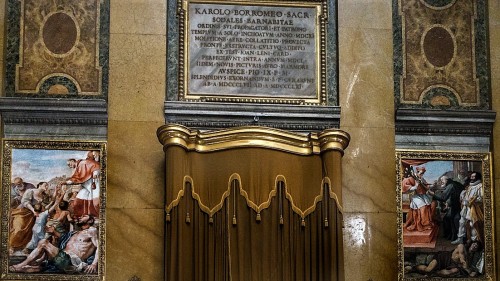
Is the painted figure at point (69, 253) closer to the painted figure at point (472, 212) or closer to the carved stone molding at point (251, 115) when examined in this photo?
the carved stone molding at point (251, 115)

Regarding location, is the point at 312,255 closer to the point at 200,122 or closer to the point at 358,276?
the point at 358,276

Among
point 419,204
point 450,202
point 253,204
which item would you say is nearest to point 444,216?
point 450,202

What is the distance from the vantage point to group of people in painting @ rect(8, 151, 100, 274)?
1394 centimetres

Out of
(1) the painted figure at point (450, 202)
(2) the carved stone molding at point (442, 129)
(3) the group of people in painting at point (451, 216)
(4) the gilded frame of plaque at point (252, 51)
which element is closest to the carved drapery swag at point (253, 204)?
(4) the gilded frame of plaque at point (252, 51)

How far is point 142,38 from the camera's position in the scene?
48.0ft

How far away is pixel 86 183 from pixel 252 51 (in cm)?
271

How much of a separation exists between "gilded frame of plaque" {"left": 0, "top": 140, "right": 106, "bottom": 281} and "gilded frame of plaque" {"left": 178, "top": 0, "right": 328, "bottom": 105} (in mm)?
1543

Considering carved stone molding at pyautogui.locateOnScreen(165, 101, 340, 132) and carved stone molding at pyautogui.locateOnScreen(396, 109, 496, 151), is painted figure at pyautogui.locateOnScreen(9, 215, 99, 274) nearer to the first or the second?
carved stone molding at pyautogui.locateOnScreen(165, 101, 340, 132)

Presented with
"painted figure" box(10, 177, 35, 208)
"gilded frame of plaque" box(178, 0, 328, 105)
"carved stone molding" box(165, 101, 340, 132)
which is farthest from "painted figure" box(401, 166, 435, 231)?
"painted figure" box(10, 177, 35, 208)

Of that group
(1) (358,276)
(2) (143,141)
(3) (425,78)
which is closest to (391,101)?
(3) (425,78)

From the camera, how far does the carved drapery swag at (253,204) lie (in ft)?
43.7

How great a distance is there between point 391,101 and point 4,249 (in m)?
5.20

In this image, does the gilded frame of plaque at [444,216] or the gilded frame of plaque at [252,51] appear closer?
the gilded frame of plaque at [444,216]

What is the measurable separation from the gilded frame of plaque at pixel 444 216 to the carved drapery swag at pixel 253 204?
50.6 inches
